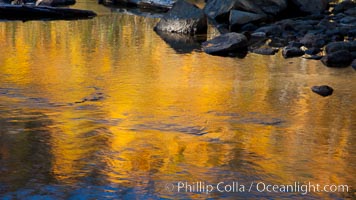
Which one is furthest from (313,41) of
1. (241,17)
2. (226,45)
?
(241,17)

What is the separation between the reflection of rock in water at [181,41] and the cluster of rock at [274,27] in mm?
290

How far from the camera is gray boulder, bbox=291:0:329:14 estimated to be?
625 inches

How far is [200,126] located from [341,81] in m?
2.97

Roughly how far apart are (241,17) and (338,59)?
16.2 ft

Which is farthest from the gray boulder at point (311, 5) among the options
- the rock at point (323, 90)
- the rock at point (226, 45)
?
the rock at point (323, 90)

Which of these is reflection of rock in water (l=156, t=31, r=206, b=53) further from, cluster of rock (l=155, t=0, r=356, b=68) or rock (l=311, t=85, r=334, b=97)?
rock (l=311, t=85, r=334, b=97)

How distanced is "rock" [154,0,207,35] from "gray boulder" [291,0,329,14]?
392 centimetres

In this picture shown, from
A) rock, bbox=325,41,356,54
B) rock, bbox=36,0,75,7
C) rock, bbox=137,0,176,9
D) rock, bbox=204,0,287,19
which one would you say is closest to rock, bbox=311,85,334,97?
rock, bbox=325,41,356,54

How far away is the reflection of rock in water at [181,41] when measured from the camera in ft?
34.9

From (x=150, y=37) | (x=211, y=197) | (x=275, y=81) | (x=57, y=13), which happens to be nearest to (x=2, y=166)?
(x=211, y=197)

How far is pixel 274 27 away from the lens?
515 inches

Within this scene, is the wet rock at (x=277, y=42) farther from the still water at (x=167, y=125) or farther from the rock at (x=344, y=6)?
the rock at (x=344, y=6)

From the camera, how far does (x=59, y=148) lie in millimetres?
4836

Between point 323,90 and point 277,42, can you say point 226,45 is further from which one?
point 323,90
